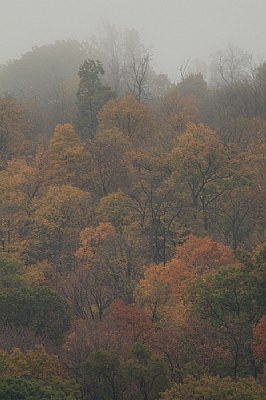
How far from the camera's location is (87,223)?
45969 mm

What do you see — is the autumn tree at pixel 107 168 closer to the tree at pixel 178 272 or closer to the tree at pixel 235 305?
the tree at pixel 178 272

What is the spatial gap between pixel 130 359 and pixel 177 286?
11.5 metres

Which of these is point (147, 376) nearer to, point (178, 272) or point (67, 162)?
point (178, 272)

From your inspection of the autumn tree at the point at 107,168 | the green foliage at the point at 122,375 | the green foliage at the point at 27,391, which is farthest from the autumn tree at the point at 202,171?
the green foliage at the point at 27,391

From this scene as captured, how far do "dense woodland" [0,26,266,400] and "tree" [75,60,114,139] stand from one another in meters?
0.18

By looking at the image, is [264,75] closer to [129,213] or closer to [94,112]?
[94,112]

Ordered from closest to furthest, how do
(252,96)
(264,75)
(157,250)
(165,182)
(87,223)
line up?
(157,250) < (87,223) < (165,182) < (252,96) < (264,75)

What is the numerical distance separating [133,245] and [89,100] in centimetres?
3317

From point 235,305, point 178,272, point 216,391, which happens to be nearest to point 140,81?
point 178,272

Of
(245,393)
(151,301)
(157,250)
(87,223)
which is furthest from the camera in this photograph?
(87,223)

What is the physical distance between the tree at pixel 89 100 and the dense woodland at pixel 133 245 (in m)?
0.18

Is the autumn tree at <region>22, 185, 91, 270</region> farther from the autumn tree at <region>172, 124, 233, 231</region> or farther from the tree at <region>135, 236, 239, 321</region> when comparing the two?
the tree at <region>135, 236, 239, 321</region>

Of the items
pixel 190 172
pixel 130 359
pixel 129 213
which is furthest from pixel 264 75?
pixel 130 359

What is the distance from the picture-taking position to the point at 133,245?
38.6 meters
